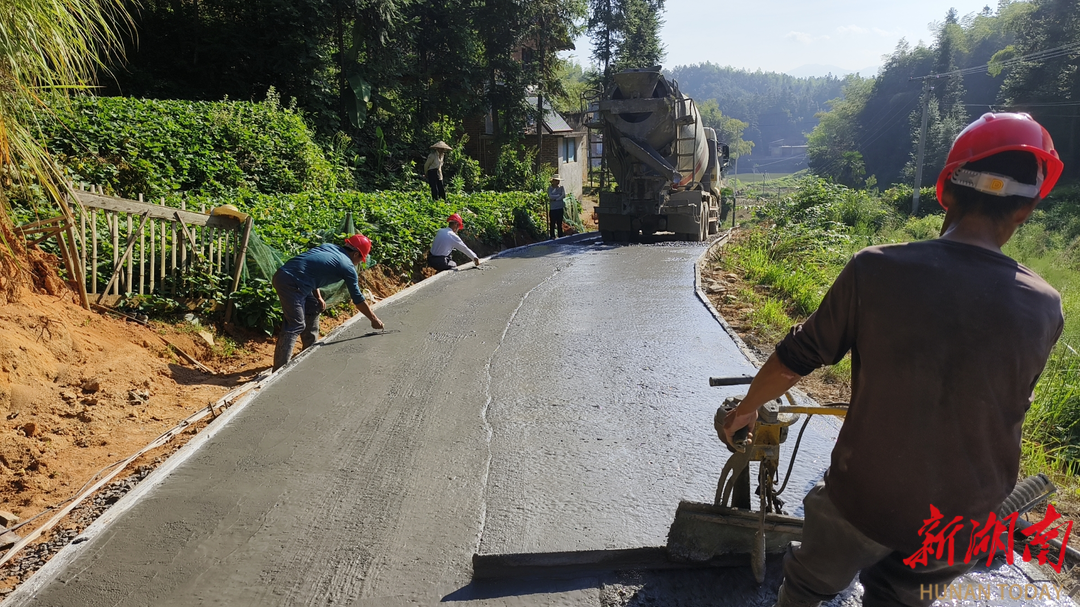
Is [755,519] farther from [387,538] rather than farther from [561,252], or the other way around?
[561,252]

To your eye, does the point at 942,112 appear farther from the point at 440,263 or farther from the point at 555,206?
the point at 440,263

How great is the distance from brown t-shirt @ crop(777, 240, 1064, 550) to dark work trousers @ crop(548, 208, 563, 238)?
52.4ft

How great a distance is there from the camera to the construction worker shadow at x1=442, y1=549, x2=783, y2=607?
311 cm

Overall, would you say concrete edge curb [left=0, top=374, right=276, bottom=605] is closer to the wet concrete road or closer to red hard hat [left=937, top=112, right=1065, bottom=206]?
the wet concrete road

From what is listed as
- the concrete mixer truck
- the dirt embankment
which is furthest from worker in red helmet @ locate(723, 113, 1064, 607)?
the concrete mixer truck

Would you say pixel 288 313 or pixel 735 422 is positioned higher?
pixel 735 422

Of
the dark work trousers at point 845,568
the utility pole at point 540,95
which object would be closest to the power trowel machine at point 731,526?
the dark work trousers at point 845,568

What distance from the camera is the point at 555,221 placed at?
18.1 meters

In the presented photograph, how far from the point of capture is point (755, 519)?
3064 mm

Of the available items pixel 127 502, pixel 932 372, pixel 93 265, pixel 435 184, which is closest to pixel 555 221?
pixel 435 184

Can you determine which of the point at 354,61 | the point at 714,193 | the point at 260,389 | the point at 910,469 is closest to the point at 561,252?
the point at 714,193

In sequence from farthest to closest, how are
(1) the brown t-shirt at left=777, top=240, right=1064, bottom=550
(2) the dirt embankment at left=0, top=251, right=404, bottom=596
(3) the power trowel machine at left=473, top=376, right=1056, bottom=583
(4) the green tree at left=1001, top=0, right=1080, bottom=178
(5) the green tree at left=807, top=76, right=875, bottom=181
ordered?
1. (5) the green tree at left=807, top=76, right=875, bottom=181
2. (4) the green tree at left=1001, top=0, right=1080, bottom=178
3. (2) the dirt embankment at left=0, top=251, right=404, bottom=596
4. (3) the power trowel machine at left=473, top=376, right=1056, bottom=583
5. (1) the brown t-shirt at left=777, top=240, right=1064, bottom=550

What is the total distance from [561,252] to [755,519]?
1148cm

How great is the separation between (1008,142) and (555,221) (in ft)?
53.2
